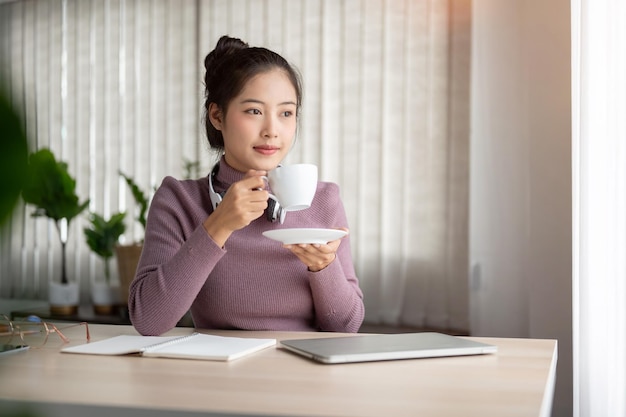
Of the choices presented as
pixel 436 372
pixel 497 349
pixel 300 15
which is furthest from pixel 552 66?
pixel 436 372

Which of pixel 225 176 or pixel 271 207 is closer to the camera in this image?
pixel 271 207

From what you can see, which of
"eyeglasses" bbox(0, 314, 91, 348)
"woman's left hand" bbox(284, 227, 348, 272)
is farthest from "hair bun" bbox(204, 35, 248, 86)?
"eyeglasses" bbox(0, 314, 91, 348)

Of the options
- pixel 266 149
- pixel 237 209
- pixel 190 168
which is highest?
pixel 190 168

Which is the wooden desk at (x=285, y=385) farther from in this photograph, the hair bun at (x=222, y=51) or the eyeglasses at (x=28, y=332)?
the hair bun at (x=222, y=51)

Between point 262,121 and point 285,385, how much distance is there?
861mm

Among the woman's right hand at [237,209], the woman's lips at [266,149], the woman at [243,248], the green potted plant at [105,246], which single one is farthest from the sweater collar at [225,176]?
the green potted plant at [105,246]

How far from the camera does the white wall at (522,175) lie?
252 cm

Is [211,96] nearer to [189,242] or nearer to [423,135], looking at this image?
[189,242]

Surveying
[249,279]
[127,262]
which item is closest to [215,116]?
[249,279]

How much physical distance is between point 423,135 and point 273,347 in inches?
80.0

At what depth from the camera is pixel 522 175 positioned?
2799mm

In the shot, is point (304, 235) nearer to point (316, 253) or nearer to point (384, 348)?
point (316, 253)

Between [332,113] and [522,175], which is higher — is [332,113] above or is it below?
above

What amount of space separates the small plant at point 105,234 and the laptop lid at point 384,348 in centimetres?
245
